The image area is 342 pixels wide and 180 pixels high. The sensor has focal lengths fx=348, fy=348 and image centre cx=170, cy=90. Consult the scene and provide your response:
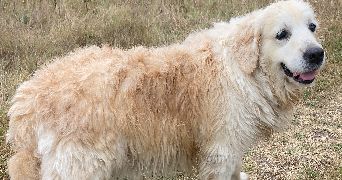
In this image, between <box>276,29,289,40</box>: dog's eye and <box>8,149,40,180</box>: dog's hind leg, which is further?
<box>276,29,289,40</box>: dog's eye

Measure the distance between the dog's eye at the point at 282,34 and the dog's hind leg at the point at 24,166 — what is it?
2.32 meters

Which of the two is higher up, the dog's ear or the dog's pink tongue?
the dog's ear

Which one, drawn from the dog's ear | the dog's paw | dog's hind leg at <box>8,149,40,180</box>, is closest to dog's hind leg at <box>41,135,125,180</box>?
dog's hind leg at <box>8,149,40,180</box>

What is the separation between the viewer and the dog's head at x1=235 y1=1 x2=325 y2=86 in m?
2.92

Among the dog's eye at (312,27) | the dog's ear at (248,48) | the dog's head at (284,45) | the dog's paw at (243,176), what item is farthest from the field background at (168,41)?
the dog's ear at (248,48)

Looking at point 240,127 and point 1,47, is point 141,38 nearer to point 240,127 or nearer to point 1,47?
point 1,47

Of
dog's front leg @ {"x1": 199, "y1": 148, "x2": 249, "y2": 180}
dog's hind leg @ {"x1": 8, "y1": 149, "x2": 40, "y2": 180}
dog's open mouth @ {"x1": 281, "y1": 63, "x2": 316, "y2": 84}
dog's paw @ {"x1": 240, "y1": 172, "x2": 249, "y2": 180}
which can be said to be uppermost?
dog's open mouth @ {"x1": 281, "y1": 63, "x2": 316, "y2": 84}

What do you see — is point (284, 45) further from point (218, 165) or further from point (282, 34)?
point (218, 165)

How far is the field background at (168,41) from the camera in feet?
15.0

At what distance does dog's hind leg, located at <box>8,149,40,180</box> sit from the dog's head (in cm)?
197

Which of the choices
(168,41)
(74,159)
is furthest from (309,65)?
(168,41)

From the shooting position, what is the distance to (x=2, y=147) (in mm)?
4180

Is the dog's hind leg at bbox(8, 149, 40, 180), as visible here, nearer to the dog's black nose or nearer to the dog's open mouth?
the dog's open mouth

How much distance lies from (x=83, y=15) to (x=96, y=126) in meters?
4.95
